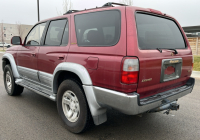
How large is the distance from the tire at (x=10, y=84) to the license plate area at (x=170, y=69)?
388 cm

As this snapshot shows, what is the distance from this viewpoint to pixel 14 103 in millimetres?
4391

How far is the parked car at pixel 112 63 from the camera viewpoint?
226 centimetres

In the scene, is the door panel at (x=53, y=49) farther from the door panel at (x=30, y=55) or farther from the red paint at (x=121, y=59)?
the door panel at (x=30, y=55)

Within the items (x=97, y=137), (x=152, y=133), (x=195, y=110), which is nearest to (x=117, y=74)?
(x=97, y=137)

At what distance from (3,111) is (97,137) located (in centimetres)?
233

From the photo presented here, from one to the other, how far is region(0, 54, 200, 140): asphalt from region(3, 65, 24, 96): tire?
67 cm

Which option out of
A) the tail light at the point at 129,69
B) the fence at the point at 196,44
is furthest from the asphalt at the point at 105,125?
the fence at the point at 196,44

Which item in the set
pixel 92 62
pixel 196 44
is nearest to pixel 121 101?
pixel 92 62

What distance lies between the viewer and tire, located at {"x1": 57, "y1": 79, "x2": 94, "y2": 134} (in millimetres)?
2687

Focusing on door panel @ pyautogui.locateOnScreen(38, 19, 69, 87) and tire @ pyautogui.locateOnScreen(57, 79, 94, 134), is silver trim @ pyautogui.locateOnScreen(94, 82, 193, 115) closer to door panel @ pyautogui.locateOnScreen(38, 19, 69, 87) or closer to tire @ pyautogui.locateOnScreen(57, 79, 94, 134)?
tire @ pyautogui.locateOnScreen(57, 79, 94, 134)

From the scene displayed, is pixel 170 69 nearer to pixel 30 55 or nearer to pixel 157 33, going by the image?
pixel 157 33

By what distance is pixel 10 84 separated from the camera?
4988mm

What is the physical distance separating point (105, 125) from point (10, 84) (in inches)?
127

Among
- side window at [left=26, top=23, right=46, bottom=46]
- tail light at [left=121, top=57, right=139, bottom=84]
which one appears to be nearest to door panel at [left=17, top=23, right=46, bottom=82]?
side window at [left=26, top=23, right=46, bottom=46]
